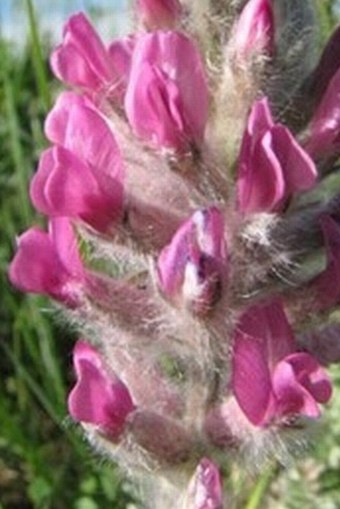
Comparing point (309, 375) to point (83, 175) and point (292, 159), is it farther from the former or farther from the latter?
point (83, 175)

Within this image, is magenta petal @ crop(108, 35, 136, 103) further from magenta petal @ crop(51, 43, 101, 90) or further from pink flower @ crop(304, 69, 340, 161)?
pink flower @ crop(304, 69, 340, 161)

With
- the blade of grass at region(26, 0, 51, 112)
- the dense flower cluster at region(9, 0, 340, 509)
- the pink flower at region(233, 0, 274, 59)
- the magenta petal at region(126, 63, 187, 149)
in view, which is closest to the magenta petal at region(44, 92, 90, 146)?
the dense flower cluster at region(9, 0, 340, 509)

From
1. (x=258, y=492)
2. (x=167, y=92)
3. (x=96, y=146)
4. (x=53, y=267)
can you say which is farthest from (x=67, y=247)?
(x=258, y=492)

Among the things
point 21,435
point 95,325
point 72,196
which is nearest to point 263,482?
point 21,435

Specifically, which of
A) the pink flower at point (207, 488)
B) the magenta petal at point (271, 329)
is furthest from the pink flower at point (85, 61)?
the pink flower at point (207, 488)

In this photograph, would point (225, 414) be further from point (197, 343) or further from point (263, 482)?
point (263, 482)

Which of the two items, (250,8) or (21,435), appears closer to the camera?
(250,8)

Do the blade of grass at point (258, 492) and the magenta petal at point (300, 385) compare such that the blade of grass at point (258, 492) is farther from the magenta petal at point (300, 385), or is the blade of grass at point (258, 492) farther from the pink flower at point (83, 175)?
the pink flower at point (83, 175)
